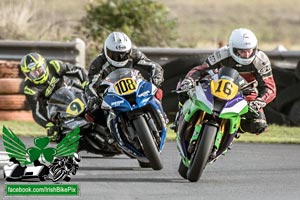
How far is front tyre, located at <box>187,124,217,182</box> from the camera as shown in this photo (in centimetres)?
1036

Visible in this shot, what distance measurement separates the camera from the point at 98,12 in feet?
75.2

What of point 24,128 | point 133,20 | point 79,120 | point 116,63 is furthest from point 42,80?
point 133,20

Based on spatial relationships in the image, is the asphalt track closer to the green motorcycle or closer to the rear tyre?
the rear tyre

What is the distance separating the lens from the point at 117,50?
487 inches

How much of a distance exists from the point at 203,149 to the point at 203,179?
0.68 meters

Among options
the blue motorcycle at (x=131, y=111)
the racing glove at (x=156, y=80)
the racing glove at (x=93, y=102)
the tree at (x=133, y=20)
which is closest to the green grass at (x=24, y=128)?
the racing glove at (x=93, y=102)

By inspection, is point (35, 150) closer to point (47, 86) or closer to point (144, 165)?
point (144, 165)

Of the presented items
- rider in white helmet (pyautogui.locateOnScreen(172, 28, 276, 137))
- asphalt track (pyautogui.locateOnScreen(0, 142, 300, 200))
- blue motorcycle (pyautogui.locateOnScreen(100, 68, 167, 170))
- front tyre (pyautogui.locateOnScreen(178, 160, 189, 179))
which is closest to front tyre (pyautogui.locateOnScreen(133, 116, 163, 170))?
blue motorcycle (pyautogui.locateOnScreen(100, 68, 167, 170))

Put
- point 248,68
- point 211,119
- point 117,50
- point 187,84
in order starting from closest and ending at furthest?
point 211,119, point 187,84, point 248,68, point 117,50

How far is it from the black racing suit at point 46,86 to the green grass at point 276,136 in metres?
1.82

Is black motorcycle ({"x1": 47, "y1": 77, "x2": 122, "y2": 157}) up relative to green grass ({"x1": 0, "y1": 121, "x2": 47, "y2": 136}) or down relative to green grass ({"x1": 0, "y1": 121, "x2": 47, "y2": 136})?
up

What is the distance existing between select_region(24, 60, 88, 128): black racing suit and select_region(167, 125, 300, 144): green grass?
71.7 inches

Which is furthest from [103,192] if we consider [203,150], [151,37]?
[151,37]

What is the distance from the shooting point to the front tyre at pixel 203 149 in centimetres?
1036
